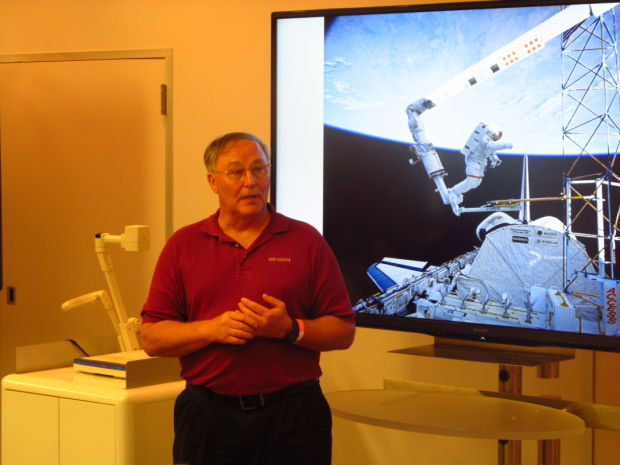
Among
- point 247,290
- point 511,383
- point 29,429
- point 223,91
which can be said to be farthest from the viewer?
point 223,91

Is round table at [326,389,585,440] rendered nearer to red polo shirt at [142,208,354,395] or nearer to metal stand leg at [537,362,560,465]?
metal stand leg at [537,362,560,465]

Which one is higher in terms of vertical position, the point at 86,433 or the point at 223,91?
the point at 223,91

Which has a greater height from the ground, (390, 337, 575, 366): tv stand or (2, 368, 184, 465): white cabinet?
(390, 337, 575, 366): tv stand

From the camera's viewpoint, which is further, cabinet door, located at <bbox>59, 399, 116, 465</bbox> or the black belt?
cabinet door, located at <bbox>59, 399, 116, 465</bbox>

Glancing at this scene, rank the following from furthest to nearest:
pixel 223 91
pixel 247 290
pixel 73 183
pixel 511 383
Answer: pixel 73 183 → pixel 223 91 → pixel 511 383 → pixel 247 290

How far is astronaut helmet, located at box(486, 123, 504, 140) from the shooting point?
2.79 metres

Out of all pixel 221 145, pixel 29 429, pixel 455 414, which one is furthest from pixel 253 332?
pixel 29 429

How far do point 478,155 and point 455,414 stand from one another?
2.80 ft

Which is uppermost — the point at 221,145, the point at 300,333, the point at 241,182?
the point at 221,145

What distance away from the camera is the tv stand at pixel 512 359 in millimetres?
2633

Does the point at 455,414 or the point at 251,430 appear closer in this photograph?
the point at 251,430

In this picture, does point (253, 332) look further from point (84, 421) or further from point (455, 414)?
point (84, 421)

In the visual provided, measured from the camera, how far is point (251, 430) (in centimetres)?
227

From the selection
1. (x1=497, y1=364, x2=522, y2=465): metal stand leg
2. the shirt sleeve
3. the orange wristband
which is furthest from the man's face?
(x1=497, y1=364, x2=522, y2=465): metal stand leg
